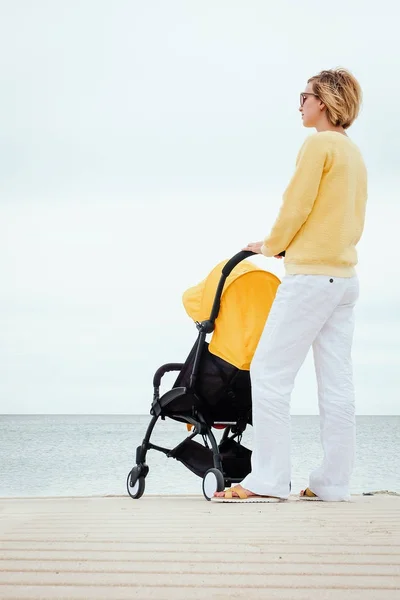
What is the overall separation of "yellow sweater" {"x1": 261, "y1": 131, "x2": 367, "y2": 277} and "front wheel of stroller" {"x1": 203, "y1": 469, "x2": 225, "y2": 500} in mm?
1031

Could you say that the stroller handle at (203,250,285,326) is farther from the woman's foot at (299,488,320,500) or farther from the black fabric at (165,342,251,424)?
the woman's foot at (299,488,320,500)

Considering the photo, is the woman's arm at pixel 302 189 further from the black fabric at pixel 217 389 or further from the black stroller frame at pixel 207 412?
the black fabric at pixel 217 389

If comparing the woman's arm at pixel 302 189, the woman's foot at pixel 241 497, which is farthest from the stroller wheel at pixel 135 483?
the woman's arm at pixel 302 189

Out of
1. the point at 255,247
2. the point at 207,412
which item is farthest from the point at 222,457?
the point at 255,247

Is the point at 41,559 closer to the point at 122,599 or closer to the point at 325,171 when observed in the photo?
the point at 122,599

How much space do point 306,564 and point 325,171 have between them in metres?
2.11

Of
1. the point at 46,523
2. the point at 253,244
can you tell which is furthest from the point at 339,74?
the point at 46,523

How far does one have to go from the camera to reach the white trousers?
3682 mm

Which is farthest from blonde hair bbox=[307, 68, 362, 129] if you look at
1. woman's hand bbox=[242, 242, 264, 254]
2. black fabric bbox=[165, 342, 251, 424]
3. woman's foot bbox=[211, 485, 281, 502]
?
woman's foot bbox=[211, 485, 281, 502]

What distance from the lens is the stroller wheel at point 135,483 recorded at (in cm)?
475

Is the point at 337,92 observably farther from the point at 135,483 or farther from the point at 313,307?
the point at 135,483

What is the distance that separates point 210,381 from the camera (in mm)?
4223

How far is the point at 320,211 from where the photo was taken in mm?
3740

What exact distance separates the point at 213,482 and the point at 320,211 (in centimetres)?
137
